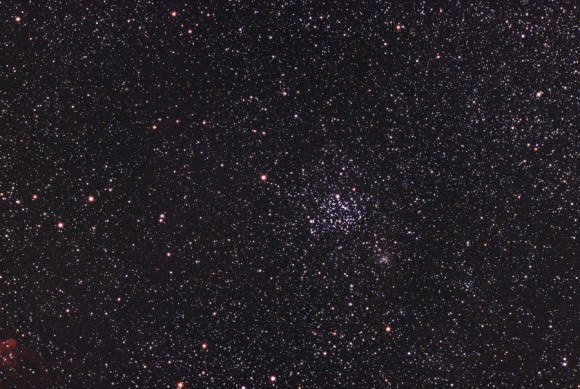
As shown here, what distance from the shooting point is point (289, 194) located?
505 millimetres

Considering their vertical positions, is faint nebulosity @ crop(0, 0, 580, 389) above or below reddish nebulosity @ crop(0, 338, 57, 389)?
above

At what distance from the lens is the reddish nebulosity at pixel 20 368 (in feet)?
1.69

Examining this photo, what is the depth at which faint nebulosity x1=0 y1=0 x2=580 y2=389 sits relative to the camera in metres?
0.50

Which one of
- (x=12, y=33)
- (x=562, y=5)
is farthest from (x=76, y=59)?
(x=562, y=5)

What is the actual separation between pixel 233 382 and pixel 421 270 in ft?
0.80

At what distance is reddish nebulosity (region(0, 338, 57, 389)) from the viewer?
0.52 meters

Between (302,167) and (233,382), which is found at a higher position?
(302,167)

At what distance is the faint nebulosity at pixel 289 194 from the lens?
50cm

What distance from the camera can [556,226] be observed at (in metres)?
0.52

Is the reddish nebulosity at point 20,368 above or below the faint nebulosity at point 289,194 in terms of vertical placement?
below

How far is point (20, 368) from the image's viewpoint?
52cm

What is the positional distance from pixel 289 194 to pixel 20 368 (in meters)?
0.36

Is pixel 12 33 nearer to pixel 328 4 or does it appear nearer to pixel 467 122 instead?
pixel 328 4

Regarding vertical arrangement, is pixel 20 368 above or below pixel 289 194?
below
